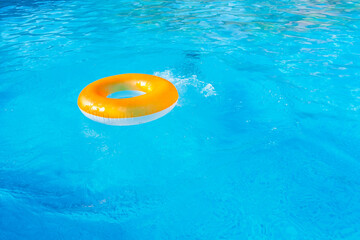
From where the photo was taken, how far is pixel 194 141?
13.3ft

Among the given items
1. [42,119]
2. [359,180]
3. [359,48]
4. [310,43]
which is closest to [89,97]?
Answer: [42,119]

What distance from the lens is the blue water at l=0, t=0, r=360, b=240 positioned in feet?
9.39

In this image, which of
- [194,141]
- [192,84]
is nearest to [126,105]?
[194,141]

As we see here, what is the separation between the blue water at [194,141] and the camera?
9.39 ft

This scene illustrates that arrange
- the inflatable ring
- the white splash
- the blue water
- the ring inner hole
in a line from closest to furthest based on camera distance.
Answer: the blue water → the inflatable ring → the ring inner hole → the white splash

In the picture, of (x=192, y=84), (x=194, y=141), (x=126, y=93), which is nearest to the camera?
(x=194, y=141)

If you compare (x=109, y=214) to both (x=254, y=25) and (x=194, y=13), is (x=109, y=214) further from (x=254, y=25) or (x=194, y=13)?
(x=194, y=13)

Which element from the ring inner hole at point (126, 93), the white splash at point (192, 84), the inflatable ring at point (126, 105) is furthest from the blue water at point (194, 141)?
the ring inner hole at point (126, 93)

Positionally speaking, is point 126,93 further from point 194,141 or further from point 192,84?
point 194,141

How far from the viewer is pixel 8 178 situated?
3412 mm

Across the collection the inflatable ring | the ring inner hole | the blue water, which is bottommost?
the blue water

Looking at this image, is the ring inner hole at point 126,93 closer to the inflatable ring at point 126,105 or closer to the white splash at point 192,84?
the inflatable ring at point 126,105

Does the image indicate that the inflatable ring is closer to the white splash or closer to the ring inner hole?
the ring inner hole

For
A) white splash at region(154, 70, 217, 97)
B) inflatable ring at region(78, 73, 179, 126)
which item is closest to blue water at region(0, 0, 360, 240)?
white splash at region(154, 70, 217, 97)
